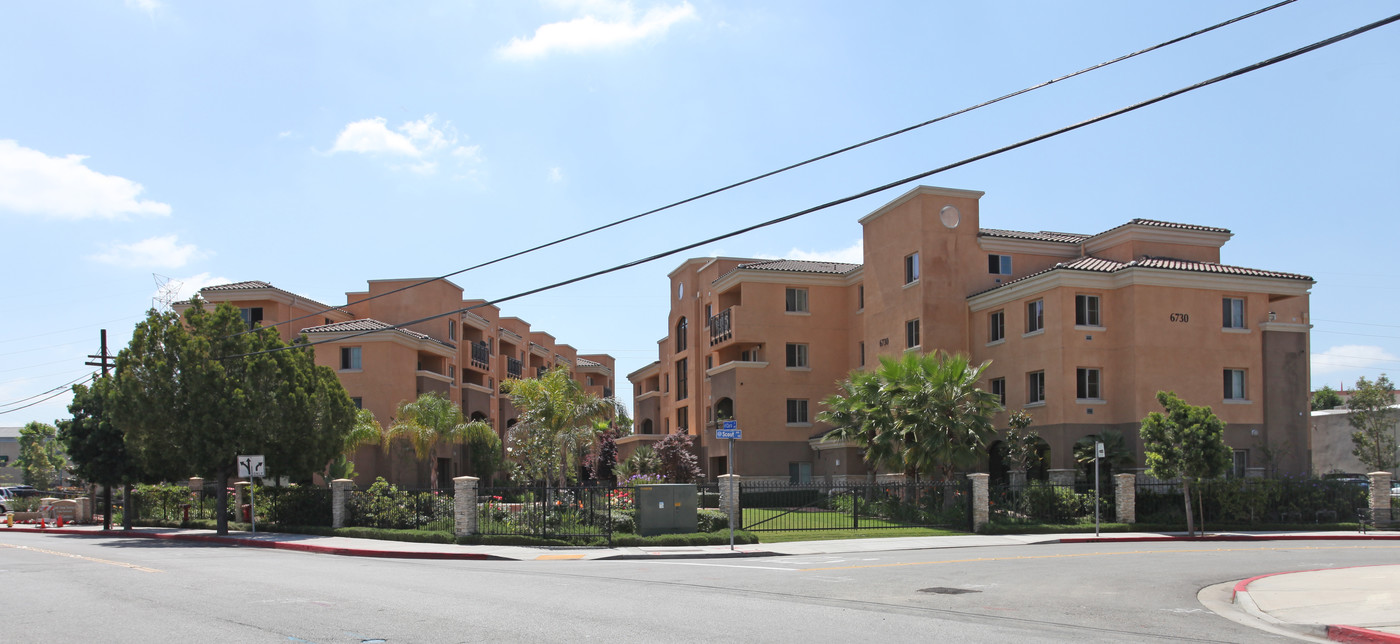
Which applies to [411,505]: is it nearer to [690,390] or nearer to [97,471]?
[97,471]

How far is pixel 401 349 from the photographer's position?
52156 millimetres

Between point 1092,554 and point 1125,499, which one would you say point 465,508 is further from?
point 1125,499

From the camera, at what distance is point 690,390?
56594 mm

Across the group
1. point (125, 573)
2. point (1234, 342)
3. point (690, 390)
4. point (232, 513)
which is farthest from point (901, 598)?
point (690, 390)

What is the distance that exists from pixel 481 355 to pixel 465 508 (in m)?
37.3

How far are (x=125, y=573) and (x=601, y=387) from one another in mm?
81838

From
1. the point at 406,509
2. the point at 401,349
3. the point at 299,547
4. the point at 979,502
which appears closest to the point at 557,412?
the point at 401,349

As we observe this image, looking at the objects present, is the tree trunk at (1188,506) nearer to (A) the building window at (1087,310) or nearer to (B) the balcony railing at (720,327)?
(A) the building window at (1087,310)

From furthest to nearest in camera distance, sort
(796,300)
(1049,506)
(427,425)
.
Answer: (796,300) → (427,425) → (1049,506)

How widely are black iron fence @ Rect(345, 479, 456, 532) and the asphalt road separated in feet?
21.0

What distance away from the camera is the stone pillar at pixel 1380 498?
32.3 metres

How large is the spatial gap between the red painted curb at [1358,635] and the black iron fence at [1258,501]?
2089cm

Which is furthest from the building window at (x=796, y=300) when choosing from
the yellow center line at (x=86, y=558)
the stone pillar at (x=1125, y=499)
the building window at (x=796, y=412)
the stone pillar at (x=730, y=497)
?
the yellow center line at (x=86, y=558)

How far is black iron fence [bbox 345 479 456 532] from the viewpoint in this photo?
3028cm
